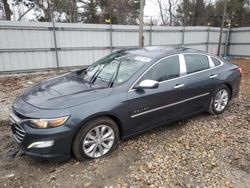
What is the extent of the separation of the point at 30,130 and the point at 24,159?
28.3 inches

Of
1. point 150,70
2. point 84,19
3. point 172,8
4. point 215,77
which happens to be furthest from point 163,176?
point 172,8

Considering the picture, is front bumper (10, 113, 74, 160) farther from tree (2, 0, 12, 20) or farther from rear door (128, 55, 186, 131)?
tree (2, 0, 12, 20)

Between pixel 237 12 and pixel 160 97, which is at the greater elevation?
pixel 237 12

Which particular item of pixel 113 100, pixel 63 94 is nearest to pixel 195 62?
pixel 113 100

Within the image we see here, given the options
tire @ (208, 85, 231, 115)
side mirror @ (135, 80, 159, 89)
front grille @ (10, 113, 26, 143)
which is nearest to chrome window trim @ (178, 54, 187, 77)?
side mirror @ (135, 80, 159, 89)

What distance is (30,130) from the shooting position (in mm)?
2562

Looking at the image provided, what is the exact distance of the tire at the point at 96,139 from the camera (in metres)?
2.75

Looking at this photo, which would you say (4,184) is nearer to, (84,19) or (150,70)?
(150,70)

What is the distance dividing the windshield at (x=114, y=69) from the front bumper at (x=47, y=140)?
0.95 metres

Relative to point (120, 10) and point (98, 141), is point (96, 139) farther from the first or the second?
point (120, 10)

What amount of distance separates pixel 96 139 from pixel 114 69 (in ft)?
3.92

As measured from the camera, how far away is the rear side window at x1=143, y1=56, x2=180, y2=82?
10.9ft

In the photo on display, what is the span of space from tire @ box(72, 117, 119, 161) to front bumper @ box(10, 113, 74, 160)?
136 millimetres

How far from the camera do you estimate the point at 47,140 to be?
2549 millimetres
